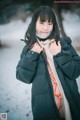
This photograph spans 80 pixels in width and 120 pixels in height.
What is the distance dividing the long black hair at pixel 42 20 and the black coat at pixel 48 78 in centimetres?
6

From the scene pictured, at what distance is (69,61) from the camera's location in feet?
5.61

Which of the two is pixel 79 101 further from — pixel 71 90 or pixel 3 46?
pixel 3 46

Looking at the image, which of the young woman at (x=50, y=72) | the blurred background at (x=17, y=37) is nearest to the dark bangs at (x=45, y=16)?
the young woman at (x=50, y=72)

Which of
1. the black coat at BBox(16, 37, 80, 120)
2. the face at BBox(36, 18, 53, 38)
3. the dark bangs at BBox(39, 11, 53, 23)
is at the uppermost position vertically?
the dark bangs at BBox(39, 11, 53, 23)

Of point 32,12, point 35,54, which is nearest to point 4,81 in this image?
point 35,54

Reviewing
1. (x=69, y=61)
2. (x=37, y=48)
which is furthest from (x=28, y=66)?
(x=69, y=61)

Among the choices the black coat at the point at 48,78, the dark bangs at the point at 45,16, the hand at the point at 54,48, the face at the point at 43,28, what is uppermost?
the dark bangs at the point at 45,16

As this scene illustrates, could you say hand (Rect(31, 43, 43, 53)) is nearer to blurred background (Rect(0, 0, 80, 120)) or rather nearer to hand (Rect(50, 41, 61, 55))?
hand (Rect(50, 41, 61, 55))

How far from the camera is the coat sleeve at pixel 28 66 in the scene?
168cm

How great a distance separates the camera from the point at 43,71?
5.77ft

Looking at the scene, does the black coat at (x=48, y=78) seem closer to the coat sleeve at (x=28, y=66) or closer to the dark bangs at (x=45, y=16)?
the coat sleeve at (x=28, y=66)

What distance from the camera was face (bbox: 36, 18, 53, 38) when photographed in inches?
69.3

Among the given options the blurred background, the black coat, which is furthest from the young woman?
the blurred background

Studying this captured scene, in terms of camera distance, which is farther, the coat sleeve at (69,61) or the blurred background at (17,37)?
the blurred background at (17,37)
